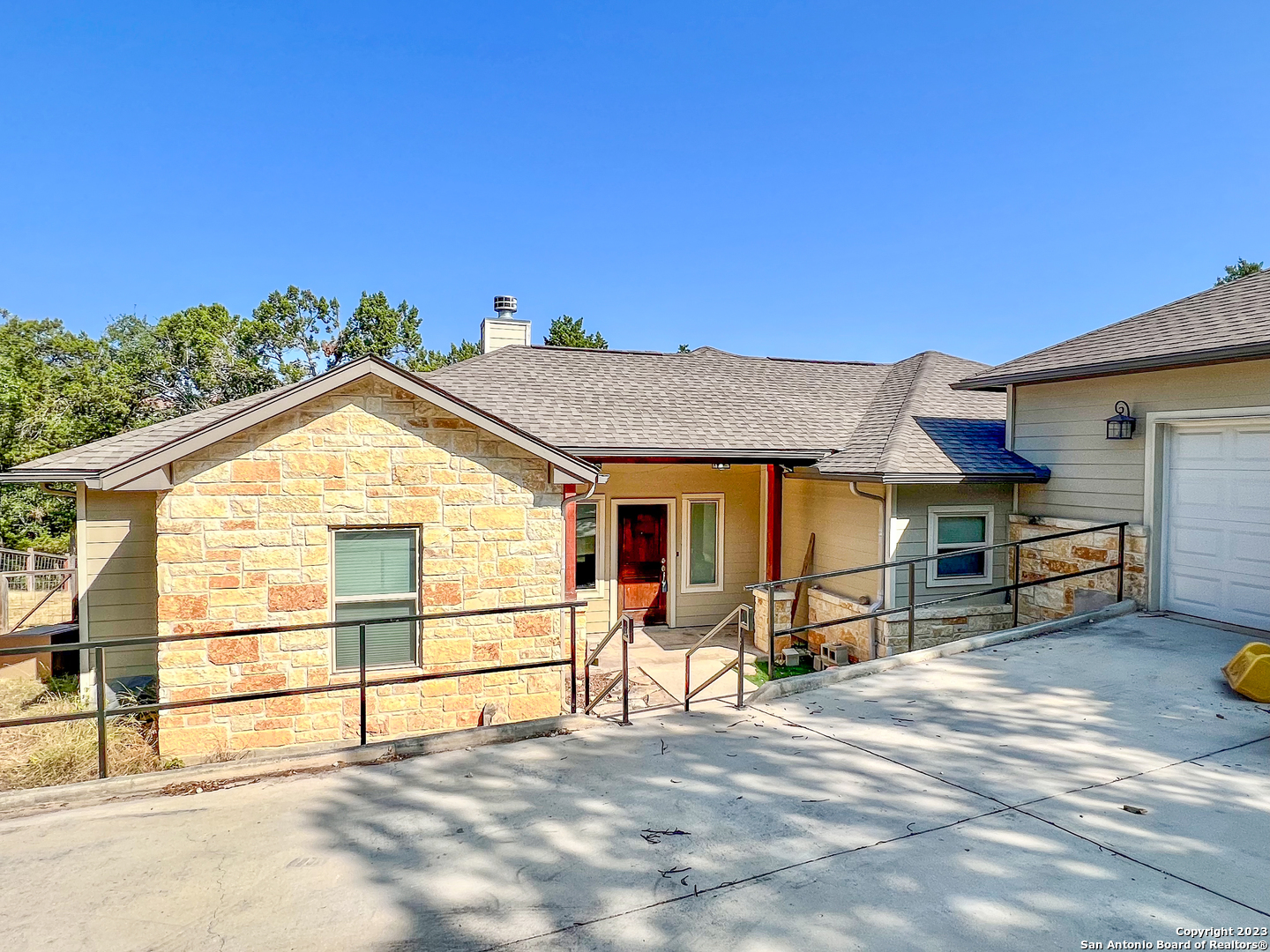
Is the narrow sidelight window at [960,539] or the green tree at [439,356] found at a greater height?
the green tree at [439,356]

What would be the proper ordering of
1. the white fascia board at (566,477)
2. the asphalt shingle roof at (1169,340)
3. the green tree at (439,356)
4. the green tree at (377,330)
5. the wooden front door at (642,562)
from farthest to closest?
the green tree at (439,356) < the green tree at (377,330) < the wooden front door at (642,562) < the white fascia board at (566,477) < the asphalt shingle roof at (1169,340)

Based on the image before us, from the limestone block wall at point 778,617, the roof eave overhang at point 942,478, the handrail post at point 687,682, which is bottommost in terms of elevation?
the limestone block wall at point 778,617

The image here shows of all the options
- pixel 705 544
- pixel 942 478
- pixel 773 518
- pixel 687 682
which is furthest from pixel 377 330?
pixel 687 682

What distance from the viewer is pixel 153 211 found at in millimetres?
29766

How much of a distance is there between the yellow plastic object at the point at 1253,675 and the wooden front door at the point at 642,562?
322 inches

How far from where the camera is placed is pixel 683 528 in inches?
480

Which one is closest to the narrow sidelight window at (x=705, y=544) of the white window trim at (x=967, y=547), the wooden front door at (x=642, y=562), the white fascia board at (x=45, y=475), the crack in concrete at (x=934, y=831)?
Result: the wooden front door at (x=642, y=562)

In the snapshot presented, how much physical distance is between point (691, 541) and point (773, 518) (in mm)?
1602

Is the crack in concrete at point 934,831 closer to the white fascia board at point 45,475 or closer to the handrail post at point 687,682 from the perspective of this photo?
the handrail post at point 687,682

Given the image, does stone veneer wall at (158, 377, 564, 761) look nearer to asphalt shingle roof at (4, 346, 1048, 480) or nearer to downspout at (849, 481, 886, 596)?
asphalt shingle roof at (4, 346, 1048, 480)

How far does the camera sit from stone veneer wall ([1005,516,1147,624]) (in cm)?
806

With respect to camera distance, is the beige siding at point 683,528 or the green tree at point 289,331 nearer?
the beige siding at point 683,528

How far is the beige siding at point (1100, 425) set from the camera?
7.26 meters

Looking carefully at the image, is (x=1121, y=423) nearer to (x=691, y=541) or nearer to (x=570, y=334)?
(x=691, y=541)
